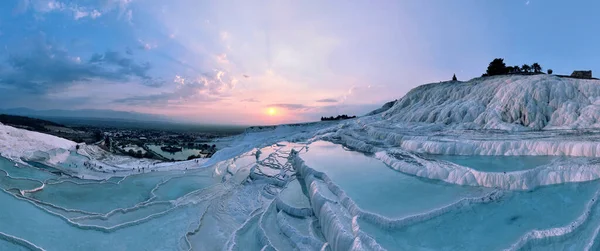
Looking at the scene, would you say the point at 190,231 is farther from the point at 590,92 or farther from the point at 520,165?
the point at 590,92

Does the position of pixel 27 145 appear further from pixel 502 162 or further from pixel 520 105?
pixel 520 105

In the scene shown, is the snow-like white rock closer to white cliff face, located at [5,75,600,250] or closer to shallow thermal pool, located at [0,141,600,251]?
white cliff face, located at [5,75,600,250]

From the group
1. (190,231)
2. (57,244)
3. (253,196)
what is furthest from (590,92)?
(57,244)

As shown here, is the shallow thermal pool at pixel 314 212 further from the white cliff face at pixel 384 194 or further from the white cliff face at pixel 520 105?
the white cliff face at pixel 520 105

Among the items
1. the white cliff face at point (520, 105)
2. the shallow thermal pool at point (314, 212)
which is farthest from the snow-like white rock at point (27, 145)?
the white cliff face at point (520, 105)

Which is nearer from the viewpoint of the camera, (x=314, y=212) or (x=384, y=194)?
(x=384, y=194)

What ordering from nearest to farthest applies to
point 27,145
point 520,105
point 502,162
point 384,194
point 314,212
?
point 384,194 → point 314,212 → point 502,162 → point 520,105 → point 27,145

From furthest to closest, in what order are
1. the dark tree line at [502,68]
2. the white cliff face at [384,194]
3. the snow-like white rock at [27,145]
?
1. the dark tree line at [502,68]
2. the snow-like white rock at [27,145]
3. the white cliff face at [384,194]

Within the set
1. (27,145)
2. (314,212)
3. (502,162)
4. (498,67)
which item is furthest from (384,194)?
(498,67)
